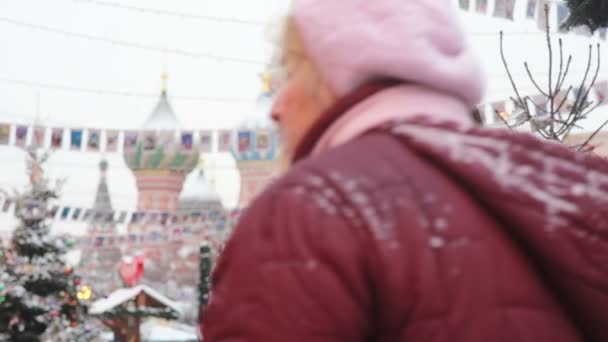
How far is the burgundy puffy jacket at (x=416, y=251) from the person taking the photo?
1046mm

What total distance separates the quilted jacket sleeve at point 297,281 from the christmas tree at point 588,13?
6.32 meters

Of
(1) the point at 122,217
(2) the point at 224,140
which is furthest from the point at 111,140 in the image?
(1) the point at 122,217

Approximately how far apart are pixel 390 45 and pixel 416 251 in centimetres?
32

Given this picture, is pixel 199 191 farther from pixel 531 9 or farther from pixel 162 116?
pixel 531 9

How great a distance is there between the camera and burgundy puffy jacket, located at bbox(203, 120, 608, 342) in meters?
1.05

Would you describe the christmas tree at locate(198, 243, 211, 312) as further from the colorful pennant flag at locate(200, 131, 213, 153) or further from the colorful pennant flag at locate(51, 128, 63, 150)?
the colorful pennant flag at locate(51, 128, 63, 150)

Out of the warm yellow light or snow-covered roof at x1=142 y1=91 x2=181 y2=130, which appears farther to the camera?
snow-covered roof at x1=142 y1=91 x2=181 y2=130

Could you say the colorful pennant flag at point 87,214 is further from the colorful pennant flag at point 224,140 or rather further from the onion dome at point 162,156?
the onion dome at point 162,156

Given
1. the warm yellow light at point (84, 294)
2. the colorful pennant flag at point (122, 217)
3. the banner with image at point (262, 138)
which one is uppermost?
the banner with image at point (262, 138)

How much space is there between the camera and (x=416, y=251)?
3.51 ft

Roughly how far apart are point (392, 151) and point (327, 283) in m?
0.21

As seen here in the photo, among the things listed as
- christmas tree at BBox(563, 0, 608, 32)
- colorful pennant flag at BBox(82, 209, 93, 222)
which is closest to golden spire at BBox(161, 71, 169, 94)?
colorful pennant flag at BBox(82, 209, 93, 222)

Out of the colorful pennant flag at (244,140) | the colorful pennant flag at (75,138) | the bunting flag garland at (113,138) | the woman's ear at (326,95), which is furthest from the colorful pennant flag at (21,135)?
the woman's ear at (326,95)

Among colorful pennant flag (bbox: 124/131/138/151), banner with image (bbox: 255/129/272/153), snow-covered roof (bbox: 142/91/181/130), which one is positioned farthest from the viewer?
snow-covered roof (bbox: 142/91/181/130)
